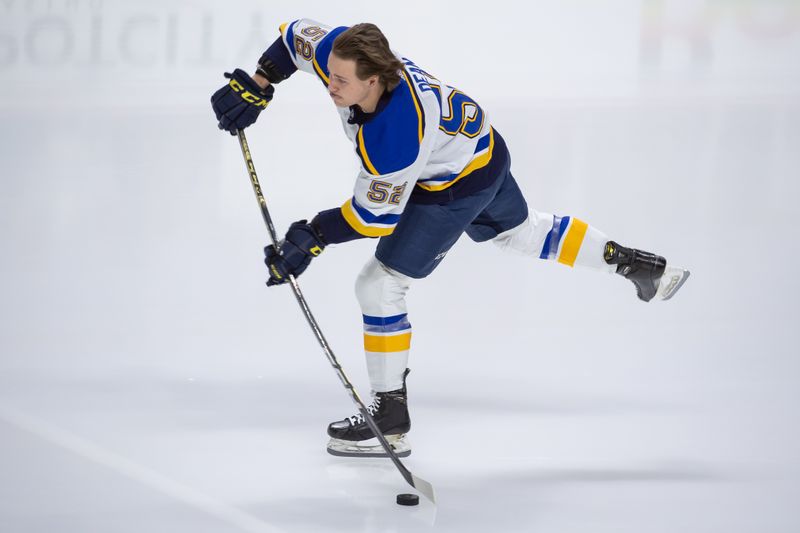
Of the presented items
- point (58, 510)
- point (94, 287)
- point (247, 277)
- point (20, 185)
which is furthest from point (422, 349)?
point (20, 185)

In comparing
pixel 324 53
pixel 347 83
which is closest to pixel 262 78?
pixel 324 53

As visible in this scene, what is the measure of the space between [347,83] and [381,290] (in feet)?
2.00

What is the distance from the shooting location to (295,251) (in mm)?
2660

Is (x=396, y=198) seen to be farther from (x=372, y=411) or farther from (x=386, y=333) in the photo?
(x=372, y=411)

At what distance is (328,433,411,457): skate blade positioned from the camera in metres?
2.85

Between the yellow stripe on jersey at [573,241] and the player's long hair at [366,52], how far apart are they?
98 centimetres

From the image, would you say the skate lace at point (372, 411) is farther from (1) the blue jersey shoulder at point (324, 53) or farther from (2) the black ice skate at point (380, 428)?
(1) the blue jersey shoulder at point (324, 53)

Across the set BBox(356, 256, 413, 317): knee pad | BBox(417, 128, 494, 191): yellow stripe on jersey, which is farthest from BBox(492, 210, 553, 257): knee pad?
BBox(356, 256, 413, 317): knee pad

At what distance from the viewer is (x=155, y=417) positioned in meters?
3.04

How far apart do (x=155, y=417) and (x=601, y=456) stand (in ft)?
4.22

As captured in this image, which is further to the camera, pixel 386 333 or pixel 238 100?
pixel 238 100

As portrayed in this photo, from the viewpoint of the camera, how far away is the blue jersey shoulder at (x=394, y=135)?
2518mm

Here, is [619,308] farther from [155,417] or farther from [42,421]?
[42,421]

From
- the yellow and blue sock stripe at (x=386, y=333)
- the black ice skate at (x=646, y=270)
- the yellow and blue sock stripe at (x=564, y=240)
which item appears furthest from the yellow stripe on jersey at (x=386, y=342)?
the black ice skate at (x=646, y=270)
